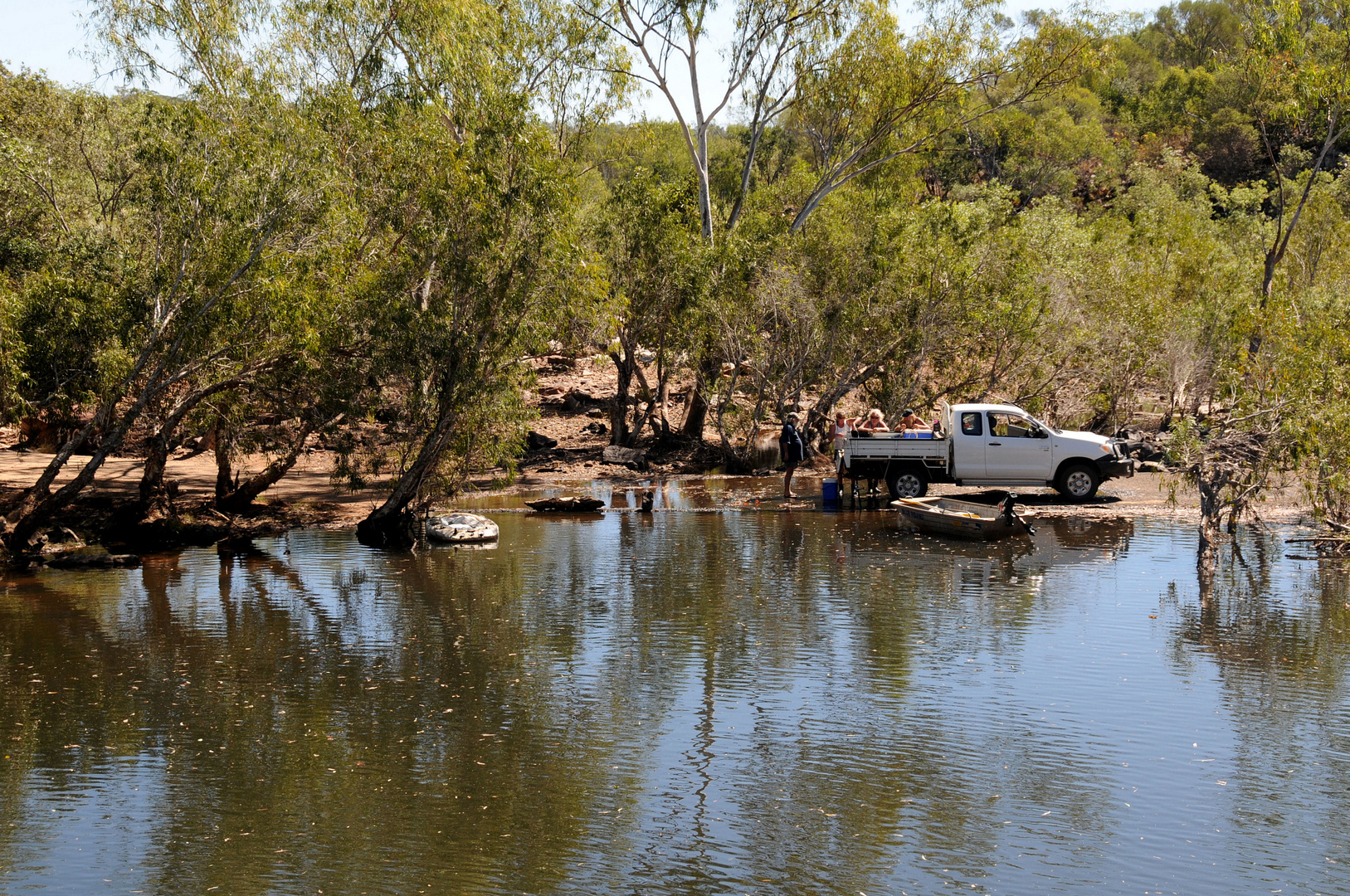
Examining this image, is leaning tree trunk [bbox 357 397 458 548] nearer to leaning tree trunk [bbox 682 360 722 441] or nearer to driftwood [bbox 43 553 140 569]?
driftwood [bbox 43 553 140 569]

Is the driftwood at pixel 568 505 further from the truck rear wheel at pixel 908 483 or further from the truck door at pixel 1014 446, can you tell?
the truck door at pixel 1014 446

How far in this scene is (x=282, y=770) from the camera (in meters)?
9.12

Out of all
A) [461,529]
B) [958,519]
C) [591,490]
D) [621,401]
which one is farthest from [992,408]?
[621,401]

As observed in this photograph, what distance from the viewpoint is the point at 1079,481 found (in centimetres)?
2344

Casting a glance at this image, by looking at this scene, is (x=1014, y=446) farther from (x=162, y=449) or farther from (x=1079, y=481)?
(x=162, y=449)

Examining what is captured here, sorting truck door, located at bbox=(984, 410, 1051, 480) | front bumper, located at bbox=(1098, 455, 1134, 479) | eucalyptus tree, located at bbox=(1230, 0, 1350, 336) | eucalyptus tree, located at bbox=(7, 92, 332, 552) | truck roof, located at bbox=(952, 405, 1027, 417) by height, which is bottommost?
front bumper, located at bbox=(1098, 455, 1134, 479)

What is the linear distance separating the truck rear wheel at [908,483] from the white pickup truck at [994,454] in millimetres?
96

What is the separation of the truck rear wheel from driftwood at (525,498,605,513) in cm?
664

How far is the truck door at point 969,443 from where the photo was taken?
23.0 m

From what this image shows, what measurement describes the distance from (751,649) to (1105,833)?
548 cm

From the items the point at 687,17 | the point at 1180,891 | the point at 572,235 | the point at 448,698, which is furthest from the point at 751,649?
the point at 687,17

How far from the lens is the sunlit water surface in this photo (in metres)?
7.38

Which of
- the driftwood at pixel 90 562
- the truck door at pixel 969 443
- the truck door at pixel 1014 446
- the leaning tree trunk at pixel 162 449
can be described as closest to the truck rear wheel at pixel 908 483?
the truck door at pixel 969 443

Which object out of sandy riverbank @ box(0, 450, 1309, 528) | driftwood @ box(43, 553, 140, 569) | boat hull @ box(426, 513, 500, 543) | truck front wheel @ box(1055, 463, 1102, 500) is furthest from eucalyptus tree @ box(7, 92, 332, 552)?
truck front wheel @ box(1055, 463, 1102, 500)
